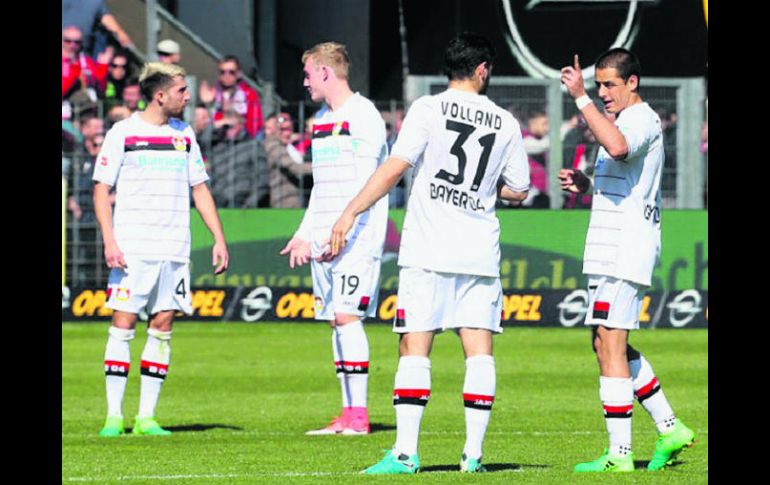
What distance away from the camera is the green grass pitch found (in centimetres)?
839

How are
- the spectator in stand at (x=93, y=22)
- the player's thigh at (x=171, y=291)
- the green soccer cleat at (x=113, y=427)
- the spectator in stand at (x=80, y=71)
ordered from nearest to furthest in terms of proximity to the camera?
the green soccer cleat at (x=113, y=427)
the player's thigh at (x=171, y=291)
the spectator in stand at (x=80, y=71)
the spectator in stand at (x=93, y=22)

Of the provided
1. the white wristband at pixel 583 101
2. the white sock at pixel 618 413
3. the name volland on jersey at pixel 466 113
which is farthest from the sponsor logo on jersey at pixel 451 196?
the white sock at pixel 618 413

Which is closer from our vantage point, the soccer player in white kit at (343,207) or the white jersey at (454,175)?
the white jersey at (454,175)

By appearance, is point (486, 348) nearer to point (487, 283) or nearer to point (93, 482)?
point (487, 283)

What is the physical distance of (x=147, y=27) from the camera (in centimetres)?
2359

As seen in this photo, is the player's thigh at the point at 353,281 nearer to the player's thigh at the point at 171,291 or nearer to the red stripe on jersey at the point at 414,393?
the player's thigh at the point at 171,291

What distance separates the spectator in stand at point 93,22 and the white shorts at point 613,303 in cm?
1553

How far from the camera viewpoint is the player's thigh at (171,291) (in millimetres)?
10672

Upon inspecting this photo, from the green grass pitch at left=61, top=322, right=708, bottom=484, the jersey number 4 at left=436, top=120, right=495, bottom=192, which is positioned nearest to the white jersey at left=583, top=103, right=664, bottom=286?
the jersey number 4 at left=436, top=120, right=495, bottom=192

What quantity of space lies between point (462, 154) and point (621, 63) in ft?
3.22

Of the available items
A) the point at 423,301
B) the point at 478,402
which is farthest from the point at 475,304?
the point at 478,402

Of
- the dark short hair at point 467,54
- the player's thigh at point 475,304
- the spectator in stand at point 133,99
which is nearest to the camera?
the dark short hair at point 467,54

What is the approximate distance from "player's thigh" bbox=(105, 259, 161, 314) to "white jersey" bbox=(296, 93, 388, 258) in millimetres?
967
